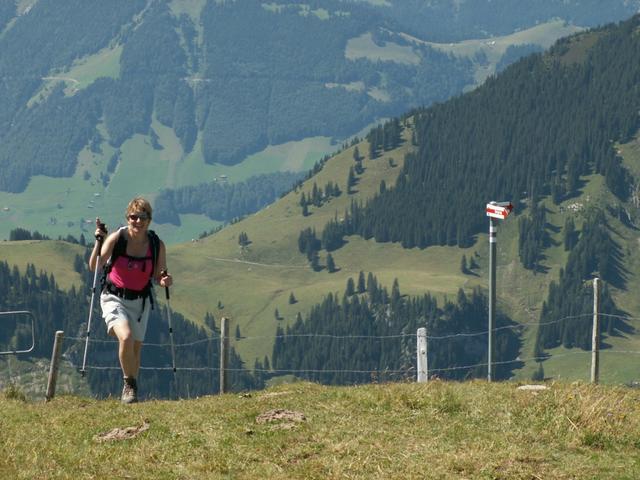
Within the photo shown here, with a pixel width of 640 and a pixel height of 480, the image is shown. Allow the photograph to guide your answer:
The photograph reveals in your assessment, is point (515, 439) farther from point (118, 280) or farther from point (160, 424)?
point (118, 280)

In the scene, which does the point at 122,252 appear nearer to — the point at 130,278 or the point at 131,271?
the point at 131,271

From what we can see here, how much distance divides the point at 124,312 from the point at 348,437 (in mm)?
6017

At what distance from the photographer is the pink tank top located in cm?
2352

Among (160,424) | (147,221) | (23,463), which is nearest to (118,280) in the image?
(147,221)

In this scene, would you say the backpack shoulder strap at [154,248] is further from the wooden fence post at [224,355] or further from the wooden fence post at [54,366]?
the wooden fence post at [224,355]

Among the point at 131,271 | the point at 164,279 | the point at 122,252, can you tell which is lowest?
the point at 164,279

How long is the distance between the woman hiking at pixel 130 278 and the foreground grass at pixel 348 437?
1174mm

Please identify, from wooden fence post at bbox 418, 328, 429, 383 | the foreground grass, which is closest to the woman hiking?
the foreground grass

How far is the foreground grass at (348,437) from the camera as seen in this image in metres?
17.8

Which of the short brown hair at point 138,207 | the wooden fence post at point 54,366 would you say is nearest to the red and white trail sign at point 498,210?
the short brown hair at point 138,207

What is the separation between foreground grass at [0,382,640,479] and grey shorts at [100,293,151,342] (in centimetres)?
134

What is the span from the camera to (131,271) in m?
23.6

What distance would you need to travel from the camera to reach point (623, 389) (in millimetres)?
Answer: 25625

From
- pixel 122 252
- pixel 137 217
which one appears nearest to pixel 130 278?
pixel 122 252
